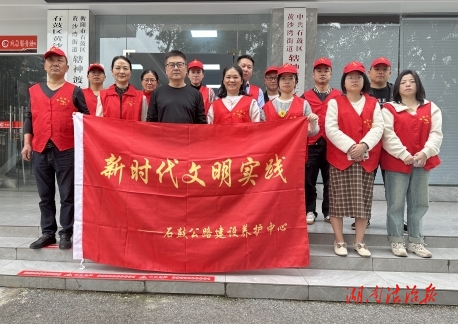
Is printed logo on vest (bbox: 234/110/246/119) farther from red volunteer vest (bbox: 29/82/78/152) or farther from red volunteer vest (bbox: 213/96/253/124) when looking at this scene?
red volunteer vest (bbox: 29/82/78/152)

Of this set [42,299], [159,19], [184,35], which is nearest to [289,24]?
[184,35]

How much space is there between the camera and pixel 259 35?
6.93m

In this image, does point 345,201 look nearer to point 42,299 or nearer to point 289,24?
point 42,299

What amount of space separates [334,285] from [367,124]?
55.4 inches

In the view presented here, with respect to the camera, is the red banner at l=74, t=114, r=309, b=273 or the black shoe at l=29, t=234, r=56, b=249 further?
the black shoe at l=29, t=234, r=56, b=249

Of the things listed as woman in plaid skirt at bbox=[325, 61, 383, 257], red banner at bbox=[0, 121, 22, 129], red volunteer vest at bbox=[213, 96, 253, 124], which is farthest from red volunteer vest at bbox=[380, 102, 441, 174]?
red banner at bbox=[0, 121, 22, 129]

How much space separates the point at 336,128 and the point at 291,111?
1.41 ft

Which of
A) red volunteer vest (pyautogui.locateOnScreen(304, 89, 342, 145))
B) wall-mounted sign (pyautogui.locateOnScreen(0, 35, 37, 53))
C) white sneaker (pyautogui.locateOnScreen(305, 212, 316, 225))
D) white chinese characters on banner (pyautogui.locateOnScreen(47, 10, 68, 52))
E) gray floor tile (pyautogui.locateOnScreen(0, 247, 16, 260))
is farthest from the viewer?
wall-mounted sign (pyautogui.locateOnScreen(0, 35, 37, 53))

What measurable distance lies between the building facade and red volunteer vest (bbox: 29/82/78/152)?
3419 millimetres

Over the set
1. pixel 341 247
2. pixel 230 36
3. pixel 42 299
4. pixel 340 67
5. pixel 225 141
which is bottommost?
pixel 42 299

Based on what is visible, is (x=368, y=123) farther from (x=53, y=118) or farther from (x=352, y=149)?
(x=53, y=118)

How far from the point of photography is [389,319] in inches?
106

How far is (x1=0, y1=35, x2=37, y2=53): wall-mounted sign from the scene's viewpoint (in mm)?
7184

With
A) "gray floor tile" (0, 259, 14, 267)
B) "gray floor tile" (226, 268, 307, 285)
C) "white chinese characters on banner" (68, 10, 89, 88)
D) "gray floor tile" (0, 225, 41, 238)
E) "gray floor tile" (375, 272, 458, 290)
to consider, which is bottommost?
"gray floor tile" (0, 259, 14, 267)
